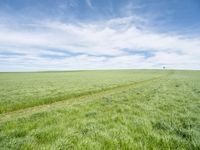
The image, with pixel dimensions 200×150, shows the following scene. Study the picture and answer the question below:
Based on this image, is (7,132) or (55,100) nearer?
(7,132)

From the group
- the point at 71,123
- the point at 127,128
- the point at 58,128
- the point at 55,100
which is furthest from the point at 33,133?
A: the point at 55,100

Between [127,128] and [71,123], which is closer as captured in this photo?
[127,128]

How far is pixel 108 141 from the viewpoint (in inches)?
228

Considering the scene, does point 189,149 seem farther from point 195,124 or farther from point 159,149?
point 195,124

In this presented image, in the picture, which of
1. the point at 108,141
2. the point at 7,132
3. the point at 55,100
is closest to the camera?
the point at 108,141

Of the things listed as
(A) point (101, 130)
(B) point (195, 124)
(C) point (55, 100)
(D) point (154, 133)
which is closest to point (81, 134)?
(A) point (101, 130)

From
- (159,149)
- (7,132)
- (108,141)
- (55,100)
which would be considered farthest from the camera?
(55,100)

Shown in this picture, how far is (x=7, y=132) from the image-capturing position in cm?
687

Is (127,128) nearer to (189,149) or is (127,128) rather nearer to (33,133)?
(189,149)

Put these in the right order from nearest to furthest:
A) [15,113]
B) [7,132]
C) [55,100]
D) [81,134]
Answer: [81,134]
[7,132]
[15,113]
[55,100]

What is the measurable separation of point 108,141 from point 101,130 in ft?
3.72

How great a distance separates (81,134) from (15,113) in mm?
7395

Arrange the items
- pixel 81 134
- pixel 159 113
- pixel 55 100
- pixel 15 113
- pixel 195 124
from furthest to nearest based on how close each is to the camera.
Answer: pixel 55 100 < pixel 15 113 < pixel 159 113 < pixel 195 124 < pixel 81 134

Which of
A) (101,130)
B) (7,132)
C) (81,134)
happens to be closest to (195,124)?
(101,130)
